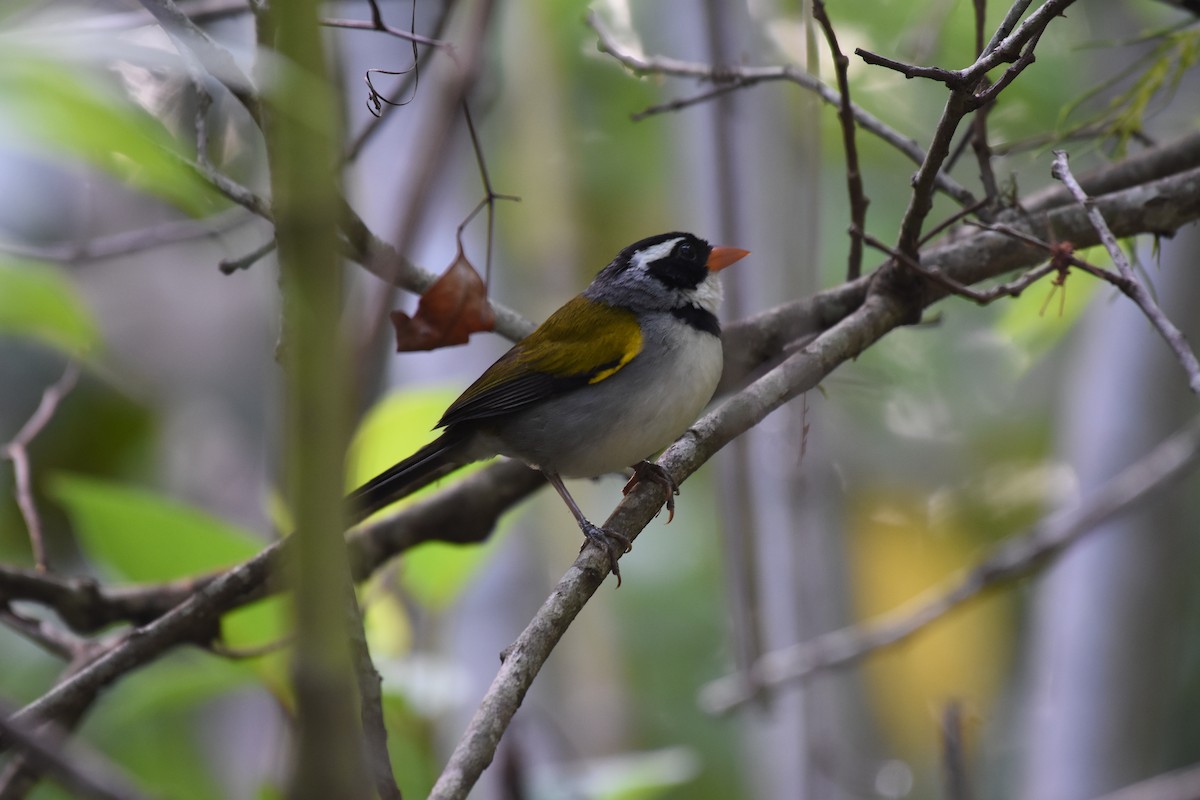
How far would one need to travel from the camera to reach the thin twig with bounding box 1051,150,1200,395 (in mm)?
1918

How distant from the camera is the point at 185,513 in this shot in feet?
10.7

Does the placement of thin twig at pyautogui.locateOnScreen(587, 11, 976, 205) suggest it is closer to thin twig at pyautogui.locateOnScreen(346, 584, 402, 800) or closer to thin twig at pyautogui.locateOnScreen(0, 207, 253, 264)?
thin twig at pyautogui.locateOnScreen(0, 207, 253, 264)

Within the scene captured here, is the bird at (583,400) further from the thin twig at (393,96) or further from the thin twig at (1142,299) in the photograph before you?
the thin twig at (1142,299)

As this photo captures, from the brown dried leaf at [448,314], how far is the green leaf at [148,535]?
981 millimetres

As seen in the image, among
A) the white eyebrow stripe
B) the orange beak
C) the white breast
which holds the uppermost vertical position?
the white eyebrow stripe

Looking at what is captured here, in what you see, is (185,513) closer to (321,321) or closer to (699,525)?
(321,321)

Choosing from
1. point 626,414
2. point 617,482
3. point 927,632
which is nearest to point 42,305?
point 626,414

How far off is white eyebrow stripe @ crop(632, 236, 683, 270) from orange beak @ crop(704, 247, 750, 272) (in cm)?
16

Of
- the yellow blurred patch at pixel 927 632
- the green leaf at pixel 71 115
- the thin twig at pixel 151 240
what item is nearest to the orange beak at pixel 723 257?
the thin twig at pixel 151 240

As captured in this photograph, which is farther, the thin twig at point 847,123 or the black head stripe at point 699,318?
the black head stripe at point 699,318

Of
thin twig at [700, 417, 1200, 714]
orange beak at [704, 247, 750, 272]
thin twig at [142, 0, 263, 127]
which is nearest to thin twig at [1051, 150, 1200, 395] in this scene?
thin twig at [142, 0, 263, 127]

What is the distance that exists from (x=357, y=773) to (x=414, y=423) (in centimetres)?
273

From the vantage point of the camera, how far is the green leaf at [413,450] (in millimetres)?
3482

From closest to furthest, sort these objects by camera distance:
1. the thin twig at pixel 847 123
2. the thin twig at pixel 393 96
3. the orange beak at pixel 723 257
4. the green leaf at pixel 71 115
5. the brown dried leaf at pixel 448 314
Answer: the green leaf at pixel 71 115 → the thin twig at pixel 847 123 → the brown dried leaf at pixel 448 314 → the thin twig at pixel 393 96 → the orange beak at pixel 723 257
